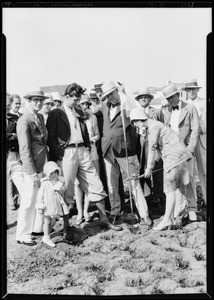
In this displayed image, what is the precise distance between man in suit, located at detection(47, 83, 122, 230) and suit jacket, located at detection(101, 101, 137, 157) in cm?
32

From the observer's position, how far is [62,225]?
22.2 ft

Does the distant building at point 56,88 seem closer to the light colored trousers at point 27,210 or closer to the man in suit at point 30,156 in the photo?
the man in suit at point 30,156

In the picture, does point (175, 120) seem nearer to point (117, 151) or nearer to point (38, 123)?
point (117, 151)

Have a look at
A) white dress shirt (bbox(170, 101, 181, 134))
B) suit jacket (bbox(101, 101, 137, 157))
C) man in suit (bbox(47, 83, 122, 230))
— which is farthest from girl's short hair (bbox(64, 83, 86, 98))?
white dress shirt (bbox(170, 101, 181, 134))

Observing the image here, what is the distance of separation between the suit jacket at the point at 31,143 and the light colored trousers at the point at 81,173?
30cm

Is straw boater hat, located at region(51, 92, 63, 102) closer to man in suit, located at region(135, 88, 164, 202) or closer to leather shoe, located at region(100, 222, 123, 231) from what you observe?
man in suit, located at region(135, 88, 164, 202)

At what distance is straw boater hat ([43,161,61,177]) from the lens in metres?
6.34

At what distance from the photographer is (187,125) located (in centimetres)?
693

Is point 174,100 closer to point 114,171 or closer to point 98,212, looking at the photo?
point 114,171

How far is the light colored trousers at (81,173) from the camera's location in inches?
259

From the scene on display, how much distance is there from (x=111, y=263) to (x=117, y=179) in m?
1.27

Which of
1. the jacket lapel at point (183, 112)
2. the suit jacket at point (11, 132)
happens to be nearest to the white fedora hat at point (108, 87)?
the jacket lapel at point (183, 112)

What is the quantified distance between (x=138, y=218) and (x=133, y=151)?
0.98 meters
